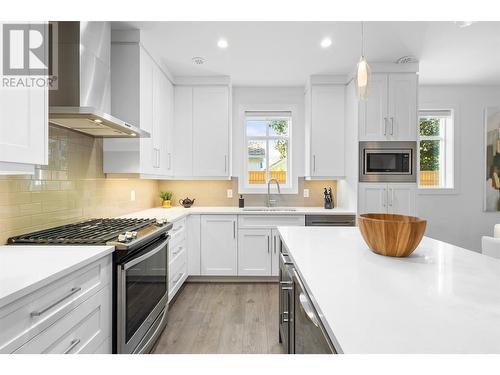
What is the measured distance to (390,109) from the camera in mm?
3307

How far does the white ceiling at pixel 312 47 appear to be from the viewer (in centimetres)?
251

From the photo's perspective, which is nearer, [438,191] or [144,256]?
[144,256]

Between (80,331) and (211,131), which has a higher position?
(211,131)

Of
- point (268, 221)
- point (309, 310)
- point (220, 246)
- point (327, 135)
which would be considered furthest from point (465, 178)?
→ point (309, 310)

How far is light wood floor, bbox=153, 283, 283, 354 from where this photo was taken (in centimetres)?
218

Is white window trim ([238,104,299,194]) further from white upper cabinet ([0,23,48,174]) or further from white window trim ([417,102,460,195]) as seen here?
white upper cabinet ([0,23,48,174])

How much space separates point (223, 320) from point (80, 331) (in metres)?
1.47

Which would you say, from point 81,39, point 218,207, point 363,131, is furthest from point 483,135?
point 81,39

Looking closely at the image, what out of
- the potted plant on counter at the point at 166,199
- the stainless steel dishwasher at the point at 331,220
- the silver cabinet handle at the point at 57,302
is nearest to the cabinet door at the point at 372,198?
the stainless steel dishwasher at the point at 331,220

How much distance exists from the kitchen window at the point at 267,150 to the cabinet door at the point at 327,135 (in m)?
0.58

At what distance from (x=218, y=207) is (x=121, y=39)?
2.32 m

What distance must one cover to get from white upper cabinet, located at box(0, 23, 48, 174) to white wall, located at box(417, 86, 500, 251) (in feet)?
14.7

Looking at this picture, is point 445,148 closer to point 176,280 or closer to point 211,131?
point 211,131
